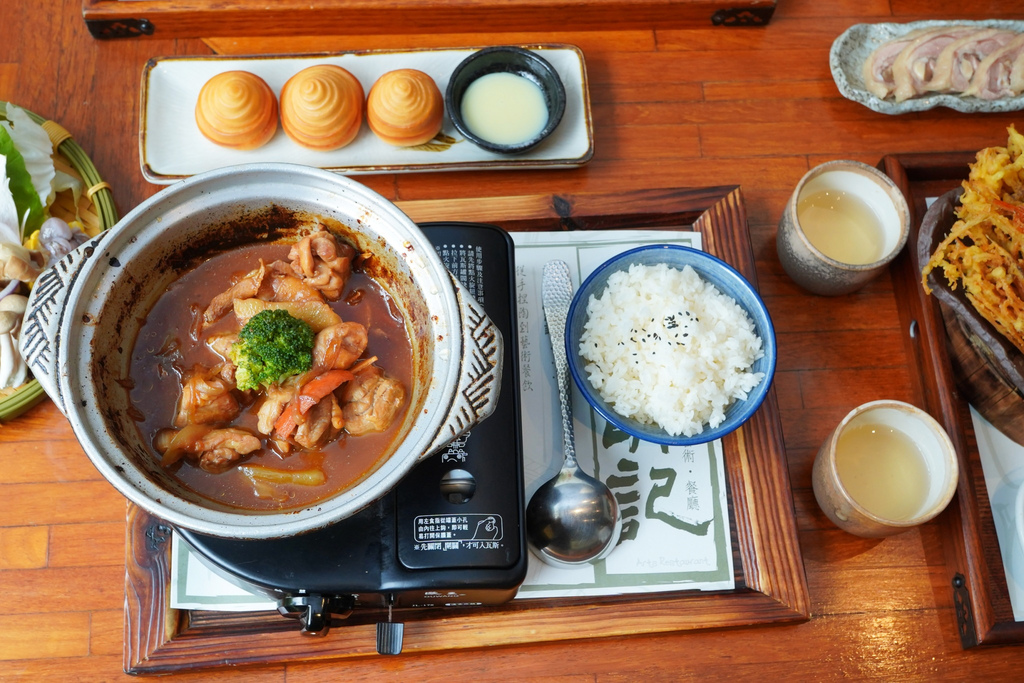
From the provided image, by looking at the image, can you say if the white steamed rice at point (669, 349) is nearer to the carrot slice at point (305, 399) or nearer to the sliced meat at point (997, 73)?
the carrot slice at point (305, 399)

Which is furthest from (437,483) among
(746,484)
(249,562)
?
(746,484)

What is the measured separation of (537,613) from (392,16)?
205cm

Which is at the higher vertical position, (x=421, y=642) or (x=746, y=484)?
(x=746, y=484)

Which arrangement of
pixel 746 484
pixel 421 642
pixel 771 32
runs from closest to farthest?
1. pixel 421 642
2. pixel 746 484
3. pixel 771 32

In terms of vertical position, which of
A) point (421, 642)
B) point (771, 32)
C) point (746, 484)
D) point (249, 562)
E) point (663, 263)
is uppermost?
point (771, 32)

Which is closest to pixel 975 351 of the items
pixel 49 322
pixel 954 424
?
pixel 954 424

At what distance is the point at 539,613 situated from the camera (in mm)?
1891

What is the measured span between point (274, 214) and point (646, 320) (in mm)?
1007

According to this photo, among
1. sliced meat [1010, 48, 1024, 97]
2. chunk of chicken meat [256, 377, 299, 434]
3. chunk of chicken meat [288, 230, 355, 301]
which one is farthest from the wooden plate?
chunk of chicken meat [256, 377, 299, 434]

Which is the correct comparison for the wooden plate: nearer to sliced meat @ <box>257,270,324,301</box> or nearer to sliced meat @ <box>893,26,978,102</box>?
sliced meat @ <box>893,26,978,102</box>

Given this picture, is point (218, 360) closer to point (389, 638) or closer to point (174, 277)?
point (174, 277)

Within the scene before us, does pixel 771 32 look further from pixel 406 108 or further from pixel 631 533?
pixel 631 533

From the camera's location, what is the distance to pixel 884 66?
8.26 feet

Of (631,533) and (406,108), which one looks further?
(406,108)
